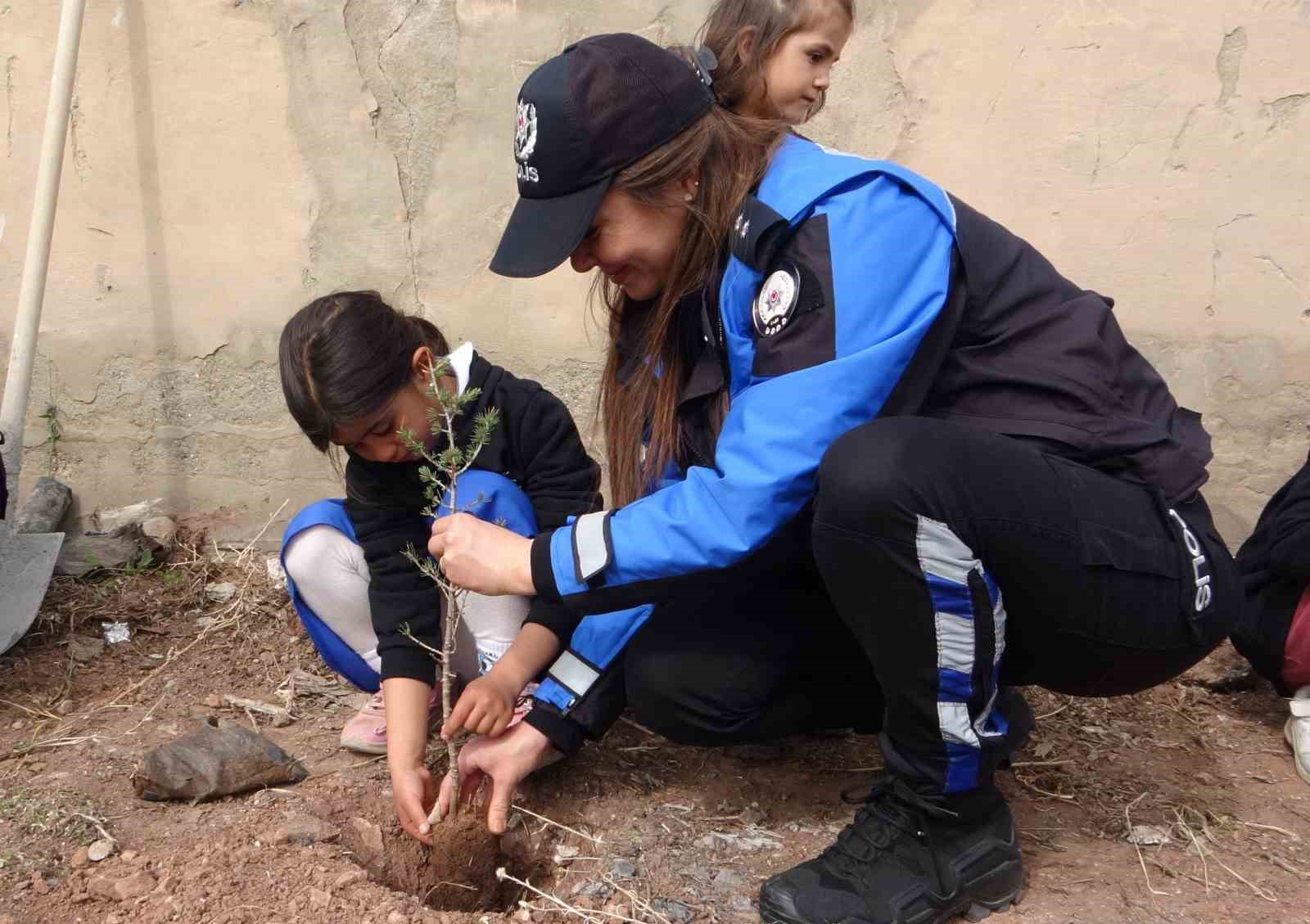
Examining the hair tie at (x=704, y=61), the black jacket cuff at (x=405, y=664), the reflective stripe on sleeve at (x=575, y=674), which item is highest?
the hair tie at (x=704, y=61)

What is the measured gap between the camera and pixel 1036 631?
170cm

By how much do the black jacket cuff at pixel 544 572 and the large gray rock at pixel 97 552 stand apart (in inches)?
74.1

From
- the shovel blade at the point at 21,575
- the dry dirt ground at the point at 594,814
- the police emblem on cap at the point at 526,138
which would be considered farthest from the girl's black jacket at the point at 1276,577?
the shovel blade at the point at 21,575

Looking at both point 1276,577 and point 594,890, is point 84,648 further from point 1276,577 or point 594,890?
point 1276,577

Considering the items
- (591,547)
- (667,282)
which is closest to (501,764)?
(591,547)

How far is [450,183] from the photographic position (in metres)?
3.02

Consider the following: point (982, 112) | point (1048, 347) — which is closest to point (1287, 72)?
point (982, 112)

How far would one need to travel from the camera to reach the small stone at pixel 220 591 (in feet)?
9.97

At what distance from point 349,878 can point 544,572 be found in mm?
629

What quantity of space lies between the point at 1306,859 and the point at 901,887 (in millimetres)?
796

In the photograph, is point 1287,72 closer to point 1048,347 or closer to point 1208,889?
point 1048,347

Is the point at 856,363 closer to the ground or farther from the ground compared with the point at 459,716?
farther from the ground

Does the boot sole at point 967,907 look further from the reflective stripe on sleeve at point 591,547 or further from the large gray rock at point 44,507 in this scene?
the large gray rock at point 44,507

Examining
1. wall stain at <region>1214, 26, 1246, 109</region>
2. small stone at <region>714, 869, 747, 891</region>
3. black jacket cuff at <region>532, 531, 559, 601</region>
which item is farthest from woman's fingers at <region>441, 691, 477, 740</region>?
wall stain at <region>1214, 26, 1246, 109</region>
